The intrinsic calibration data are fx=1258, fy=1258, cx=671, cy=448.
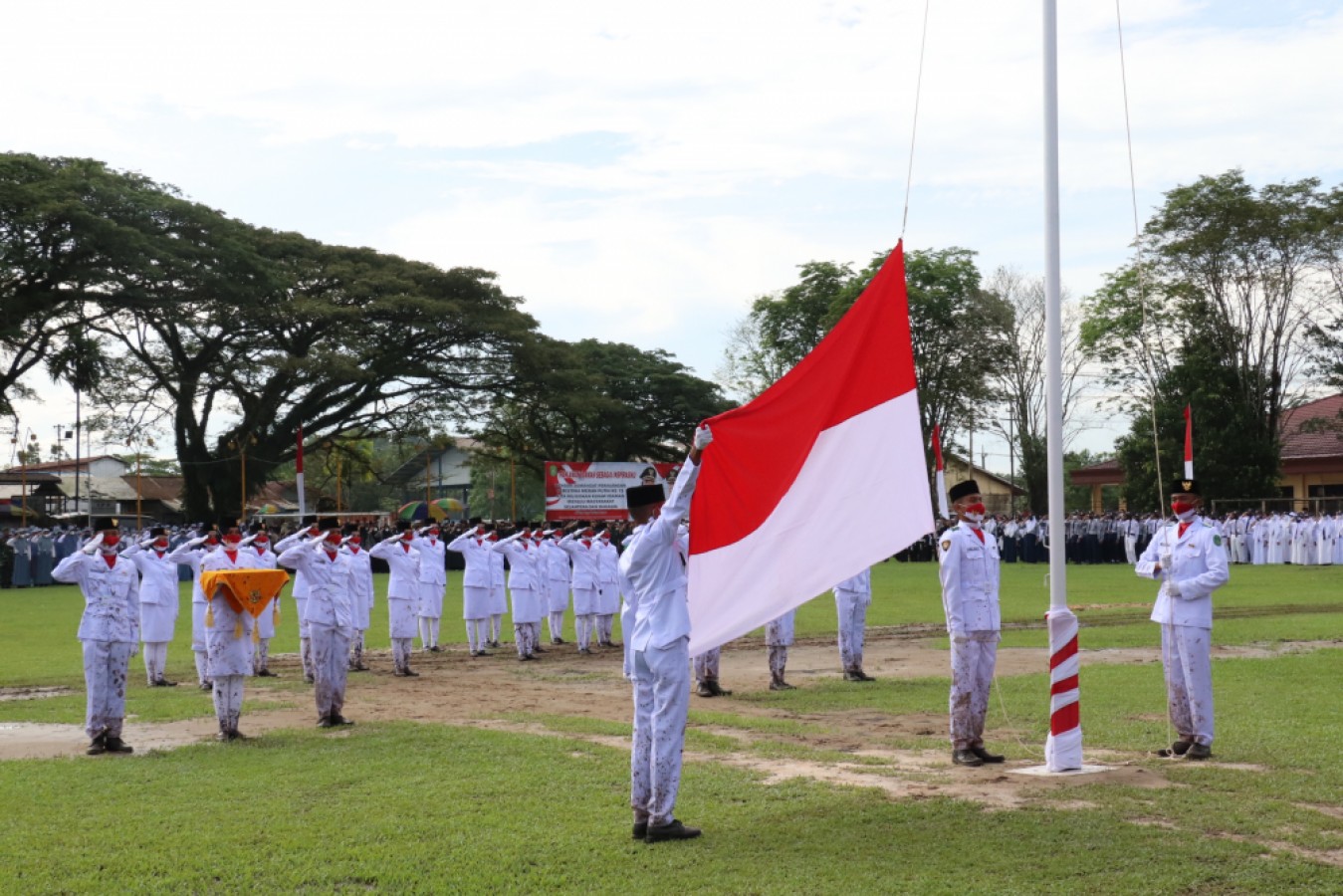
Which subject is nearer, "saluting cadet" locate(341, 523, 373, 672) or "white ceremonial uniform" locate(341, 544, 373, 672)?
"saluting cadet" locate(341, 523, 373, 672)

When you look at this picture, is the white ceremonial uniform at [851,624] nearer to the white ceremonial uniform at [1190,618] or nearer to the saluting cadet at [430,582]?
the white ceremonial uniform at [1190,618]

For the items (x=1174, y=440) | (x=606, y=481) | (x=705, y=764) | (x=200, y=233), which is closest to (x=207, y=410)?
(x=200, y=233)

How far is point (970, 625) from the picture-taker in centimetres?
982

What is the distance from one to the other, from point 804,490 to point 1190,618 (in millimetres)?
3725

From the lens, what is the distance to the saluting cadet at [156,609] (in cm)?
1705

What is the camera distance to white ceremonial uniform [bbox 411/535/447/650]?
2052 centimetres

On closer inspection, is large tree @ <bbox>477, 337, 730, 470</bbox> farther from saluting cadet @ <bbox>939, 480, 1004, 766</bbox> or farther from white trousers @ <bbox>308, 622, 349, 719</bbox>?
saluting cadet @ <bbox>939, 480, 1004, 766</bbox>

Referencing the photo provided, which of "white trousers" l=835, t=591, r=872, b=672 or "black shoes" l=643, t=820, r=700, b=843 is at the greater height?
"white trousers" l=835, t=591, r=872, b=672

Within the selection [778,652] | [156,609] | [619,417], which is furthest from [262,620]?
[619,417]

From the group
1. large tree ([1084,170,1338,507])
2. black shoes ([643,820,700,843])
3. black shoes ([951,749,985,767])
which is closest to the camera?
black shoes ([643,820,700,843])

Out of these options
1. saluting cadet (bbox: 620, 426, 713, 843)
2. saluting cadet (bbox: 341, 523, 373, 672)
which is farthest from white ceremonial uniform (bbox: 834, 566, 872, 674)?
saluting cadet (bbox: 620, 426, 713, 843)

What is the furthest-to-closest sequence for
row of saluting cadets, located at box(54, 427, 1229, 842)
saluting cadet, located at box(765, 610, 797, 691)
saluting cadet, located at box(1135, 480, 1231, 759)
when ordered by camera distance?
1. saluting cadet, located at box(765, 610, 797, 691)
2. saluting cadet, located at box(1135, 480, 1231, 759)
3. row of saluting cadets, located at box(54, 427, 1229, 842)

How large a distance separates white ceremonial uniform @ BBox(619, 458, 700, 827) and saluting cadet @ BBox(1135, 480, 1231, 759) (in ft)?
14.5

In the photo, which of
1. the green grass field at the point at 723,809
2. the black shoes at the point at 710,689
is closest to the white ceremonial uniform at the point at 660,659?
the green grass field at the point at 723,809
